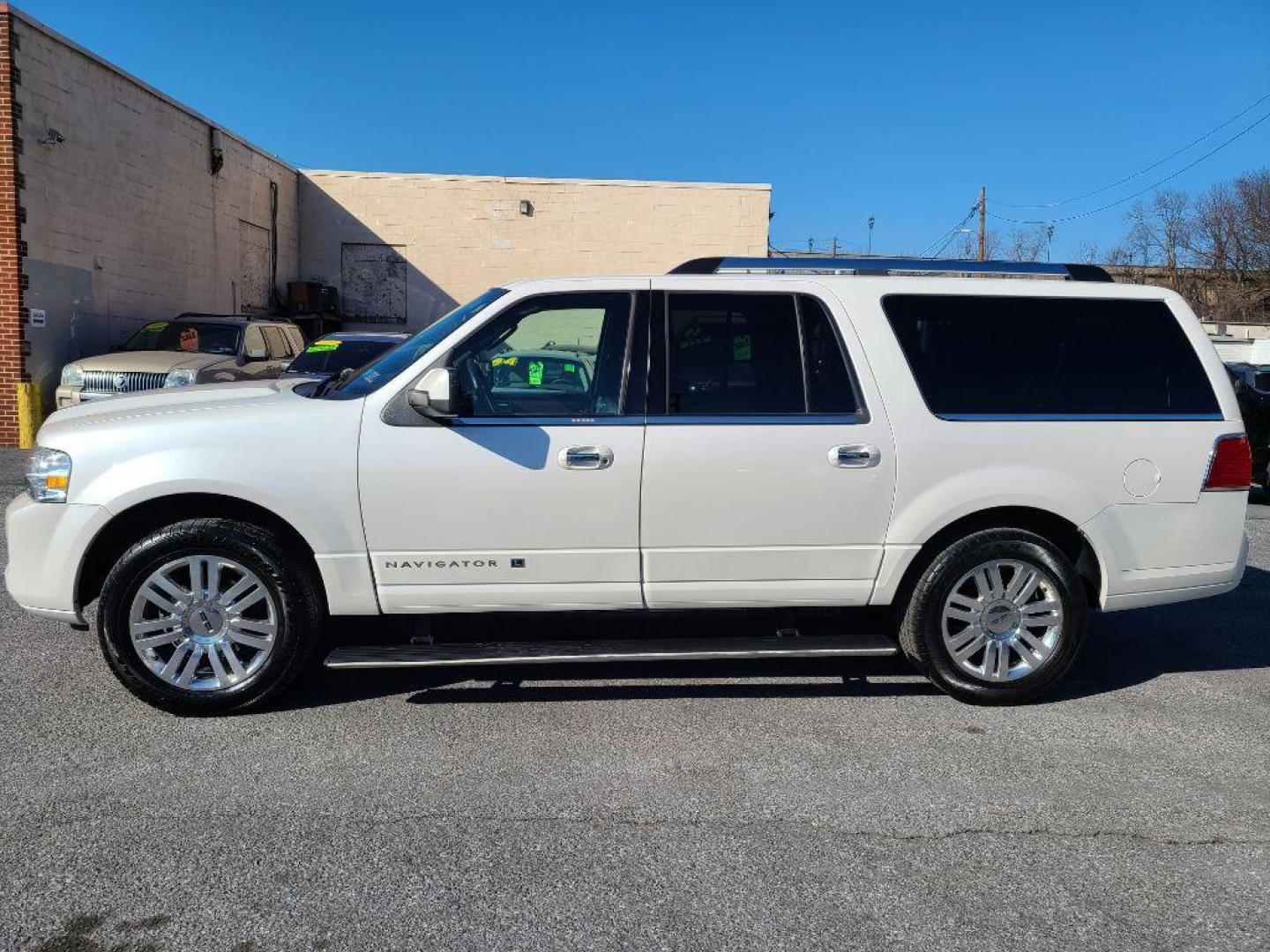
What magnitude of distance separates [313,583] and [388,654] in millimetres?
454

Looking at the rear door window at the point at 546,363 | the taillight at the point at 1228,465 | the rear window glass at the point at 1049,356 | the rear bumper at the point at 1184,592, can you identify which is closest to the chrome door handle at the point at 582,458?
the rear door window at the point at 546,363

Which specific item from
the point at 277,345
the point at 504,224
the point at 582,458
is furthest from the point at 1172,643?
the point at 504,224

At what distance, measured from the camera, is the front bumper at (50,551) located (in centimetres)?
443

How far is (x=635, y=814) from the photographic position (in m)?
3.72

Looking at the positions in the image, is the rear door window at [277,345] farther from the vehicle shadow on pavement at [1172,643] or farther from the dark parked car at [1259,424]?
the dark parked car at [1259,424]

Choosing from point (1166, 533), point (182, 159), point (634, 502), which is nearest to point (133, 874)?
point (634, 502)

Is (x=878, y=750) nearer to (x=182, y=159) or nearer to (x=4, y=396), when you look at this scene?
(x=4, y=396)

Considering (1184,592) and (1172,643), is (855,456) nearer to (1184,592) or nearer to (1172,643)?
(1184,592)

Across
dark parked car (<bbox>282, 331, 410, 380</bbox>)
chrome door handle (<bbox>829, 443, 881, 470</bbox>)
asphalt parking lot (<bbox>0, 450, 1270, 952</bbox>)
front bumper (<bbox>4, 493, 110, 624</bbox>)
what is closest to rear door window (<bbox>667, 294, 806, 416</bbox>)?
chrome door handle (<bbox>829, 443, 881, 470</bbox>)

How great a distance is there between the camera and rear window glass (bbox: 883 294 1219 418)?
4.86 m

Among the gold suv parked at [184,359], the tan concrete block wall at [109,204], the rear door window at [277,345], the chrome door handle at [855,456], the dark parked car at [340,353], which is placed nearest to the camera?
the chrome door handle at [855,456]

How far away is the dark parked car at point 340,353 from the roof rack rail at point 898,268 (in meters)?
7.99

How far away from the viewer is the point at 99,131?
16.9 meters

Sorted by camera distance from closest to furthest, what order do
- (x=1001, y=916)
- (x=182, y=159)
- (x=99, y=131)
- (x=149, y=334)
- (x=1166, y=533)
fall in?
(x=1001, y=916) < (x=1166, y=533) < (x=149, y=334) < (x=99, y=131) < (x=182, y=159)
